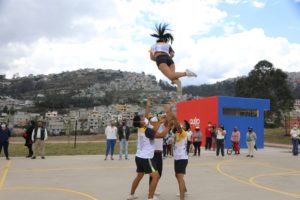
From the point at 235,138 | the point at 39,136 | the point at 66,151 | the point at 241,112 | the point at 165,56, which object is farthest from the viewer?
the point at 241,112

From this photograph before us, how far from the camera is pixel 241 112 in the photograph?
31859mm

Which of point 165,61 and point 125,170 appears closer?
point 165,61

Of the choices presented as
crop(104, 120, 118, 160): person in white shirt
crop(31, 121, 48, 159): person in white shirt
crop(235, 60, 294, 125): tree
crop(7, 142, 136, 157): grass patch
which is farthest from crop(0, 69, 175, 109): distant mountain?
crop(104, 120, 118, 160): person in white shirt

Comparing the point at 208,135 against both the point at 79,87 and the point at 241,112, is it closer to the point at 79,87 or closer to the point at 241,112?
the point at 241,112

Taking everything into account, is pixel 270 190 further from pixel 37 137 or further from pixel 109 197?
pixel 37 137

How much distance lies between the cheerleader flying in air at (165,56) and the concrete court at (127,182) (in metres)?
2.94

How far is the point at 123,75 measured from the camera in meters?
131

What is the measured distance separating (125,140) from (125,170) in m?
4.62

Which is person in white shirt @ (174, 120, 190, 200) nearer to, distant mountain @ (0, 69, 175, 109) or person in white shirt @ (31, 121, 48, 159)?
person in white shirt @ (31, 121, 48, 159)

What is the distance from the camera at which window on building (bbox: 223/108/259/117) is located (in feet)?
103

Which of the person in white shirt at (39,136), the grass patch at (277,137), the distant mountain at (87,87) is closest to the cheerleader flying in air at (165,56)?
the person in white shirt at (39,136)

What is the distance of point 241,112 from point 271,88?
2252 centimetres

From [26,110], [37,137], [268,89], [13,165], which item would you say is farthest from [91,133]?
[13,165]

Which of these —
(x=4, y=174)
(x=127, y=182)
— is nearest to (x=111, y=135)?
(x=4, y=174)
